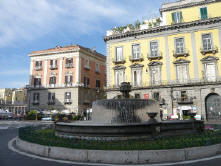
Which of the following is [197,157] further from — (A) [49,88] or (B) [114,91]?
(A) [49,88]

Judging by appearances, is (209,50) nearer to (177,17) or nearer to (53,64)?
(177,17)

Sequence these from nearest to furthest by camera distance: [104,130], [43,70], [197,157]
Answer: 1. [197,157]
2. [104,130]
3. [43,70]

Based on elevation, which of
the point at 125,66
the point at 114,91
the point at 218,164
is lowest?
the point at 218,164

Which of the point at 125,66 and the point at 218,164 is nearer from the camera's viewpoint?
the point at 218,164

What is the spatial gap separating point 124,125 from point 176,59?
25.7m

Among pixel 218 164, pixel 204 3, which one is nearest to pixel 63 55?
pixel 204 3

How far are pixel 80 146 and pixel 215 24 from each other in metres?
29.9

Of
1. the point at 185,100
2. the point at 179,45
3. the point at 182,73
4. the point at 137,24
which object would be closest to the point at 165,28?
the point at 179,45

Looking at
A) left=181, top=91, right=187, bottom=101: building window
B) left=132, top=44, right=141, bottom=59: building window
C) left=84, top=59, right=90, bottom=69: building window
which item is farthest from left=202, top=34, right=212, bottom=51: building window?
left=84, top=59, right=90, bottom=69: building window

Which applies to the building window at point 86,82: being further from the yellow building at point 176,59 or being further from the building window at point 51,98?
the yellow building at point 176,59

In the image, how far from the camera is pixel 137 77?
32.1 m

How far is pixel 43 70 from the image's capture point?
42219 mm

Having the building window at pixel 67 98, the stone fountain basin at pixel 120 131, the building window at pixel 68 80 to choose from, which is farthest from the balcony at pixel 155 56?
the stone fountain basin at pixel 120 131

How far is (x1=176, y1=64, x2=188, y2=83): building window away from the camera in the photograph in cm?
2913
